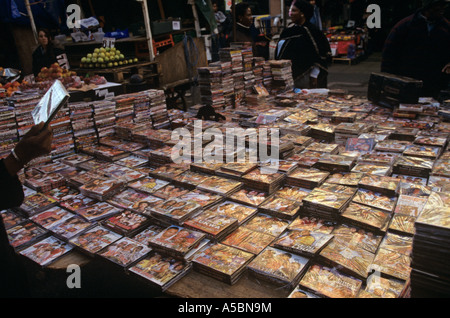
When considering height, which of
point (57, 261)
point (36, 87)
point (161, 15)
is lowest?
point (57, 261)

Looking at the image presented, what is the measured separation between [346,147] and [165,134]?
2.23 metres

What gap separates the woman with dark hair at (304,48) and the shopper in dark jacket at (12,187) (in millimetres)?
5487

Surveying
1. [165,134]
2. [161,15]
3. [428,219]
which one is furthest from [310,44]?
[161,15]

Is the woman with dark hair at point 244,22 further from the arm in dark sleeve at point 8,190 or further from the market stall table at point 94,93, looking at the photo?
the arm in dark sleeve at point 8,190

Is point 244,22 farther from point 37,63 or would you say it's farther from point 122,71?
point 37,63

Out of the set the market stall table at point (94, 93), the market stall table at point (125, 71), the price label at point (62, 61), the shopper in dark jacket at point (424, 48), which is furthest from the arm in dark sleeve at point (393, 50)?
the price label at point (62, 61)

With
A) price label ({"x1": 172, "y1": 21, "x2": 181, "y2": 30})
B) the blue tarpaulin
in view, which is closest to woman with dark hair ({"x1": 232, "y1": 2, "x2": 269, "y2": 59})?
price label ({"x1": 172, "y1": 21, "x2": 181, "y2": 30})

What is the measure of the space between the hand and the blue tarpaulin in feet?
27.9

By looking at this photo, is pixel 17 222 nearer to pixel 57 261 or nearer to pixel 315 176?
pixel 57 261

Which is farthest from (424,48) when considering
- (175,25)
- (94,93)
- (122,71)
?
(175,25)

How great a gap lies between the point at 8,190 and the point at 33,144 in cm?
31

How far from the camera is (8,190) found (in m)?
1.96

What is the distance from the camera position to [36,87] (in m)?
4.21

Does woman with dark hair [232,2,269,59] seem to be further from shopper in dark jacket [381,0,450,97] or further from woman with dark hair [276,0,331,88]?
shopper in dark jacket [381,0,450,97]
